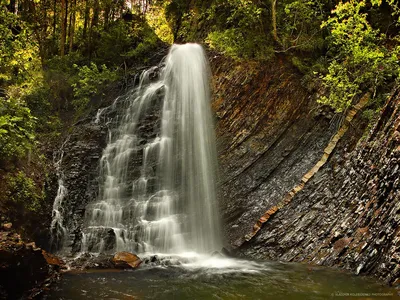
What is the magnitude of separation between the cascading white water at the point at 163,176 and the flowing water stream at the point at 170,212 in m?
0.04

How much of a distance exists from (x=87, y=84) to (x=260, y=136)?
10.3 metres

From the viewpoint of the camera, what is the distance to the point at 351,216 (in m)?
9.34

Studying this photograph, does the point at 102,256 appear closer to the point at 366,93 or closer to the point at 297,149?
the point at 297,149

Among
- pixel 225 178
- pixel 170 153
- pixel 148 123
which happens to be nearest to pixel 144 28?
pixel 148 123

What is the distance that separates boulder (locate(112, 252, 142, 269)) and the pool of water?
290 millimetres

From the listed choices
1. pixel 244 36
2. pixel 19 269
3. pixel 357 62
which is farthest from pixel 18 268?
pixel 244 36

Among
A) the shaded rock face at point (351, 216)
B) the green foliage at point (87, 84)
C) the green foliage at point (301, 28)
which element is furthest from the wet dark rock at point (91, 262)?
the green foliage at point (301, 28)

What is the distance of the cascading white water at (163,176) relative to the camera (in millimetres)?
12141

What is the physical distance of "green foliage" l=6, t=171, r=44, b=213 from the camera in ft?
34.7

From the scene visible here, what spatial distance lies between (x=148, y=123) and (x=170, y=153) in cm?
228

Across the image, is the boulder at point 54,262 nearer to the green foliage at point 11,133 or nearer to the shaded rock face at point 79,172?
the shaded rock face at point 79,172

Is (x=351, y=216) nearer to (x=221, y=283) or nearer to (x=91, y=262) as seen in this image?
(x=221, y=283)

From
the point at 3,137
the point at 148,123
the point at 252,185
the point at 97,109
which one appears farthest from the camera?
the point at 97,109

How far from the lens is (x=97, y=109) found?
57.0 feet
